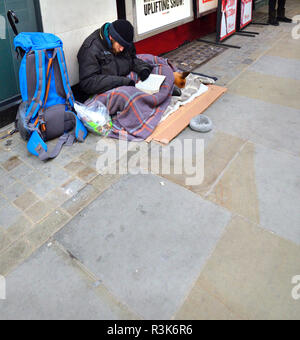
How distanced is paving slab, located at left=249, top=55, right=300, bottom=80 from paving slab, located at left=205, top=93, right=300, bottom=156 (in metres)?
1.19

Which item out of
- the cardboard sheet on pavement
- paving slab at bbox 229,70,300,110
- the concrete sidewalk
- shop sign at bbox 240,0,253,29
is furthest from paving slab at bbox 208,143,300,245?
shop sign at bbox 240,0,253,29

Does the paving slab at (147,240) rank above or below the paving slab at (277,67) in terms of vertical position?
below

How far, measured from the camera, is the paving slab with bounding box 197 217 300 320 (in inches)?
76.1

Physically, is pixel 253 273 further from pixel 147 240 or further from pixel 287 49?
pixel 287 49

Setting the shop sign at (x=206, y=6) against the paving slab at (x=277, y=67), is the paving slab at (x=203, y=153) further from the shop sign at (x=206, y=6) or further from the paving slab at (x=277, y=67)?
the shop sign at (x=206, y=6)

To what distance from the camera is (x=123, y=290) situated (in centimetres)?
204

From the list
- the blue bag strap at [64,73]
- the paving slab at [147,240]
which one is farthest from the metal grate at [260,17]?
the paving slab at [147,240]

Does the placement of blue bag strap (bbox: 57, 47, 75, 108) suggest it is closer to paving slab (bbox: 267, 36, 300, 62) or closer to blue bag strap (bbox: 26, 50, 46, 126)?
blue bag strap (bbox: 26, 50, 46, 126)

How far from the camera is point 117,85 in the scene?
3.73 meters

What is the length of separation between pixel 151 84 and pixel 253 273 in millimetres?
2693

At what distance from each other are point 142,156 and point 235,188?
1017mm

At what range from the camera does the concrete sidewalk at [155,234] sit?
6.48 ft

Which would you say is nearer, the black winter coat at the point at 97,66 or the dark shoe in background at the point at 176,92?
the black winter coat at the point at 97,66

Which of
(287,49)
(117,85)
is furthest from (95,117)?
(287,49)
